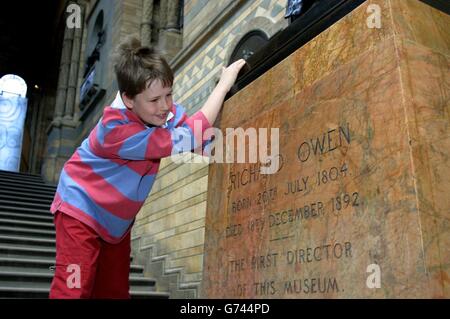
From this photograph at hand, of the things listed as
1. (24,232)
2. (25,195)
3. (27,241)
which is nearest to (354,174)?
(27,241)

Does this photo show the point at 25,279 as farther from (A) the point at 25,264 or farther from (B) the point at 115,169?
(B) the point at 115,169

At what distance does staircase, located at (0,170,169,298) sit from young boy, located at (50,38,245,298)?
10.2 feet

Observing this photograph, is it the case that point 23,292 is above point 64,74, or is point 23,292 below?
below

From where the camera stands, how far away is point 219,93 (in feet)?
7.04

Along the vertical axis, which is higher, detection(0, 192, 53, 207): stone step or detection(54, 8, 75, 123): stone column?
detection(54, 8, 75, 123): stone column

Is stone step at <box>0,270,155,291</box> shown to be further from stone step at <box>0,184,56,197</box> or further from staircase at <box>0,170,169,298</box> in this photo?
stone step at <box>0,184,56,197</box>

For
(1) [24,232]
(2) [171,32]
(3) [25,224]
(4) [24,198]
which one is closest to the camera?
(1) [24,232]

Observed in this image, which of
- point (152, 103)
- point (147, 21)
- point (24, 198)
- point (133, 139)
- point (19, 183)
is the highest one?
point (147, 21)

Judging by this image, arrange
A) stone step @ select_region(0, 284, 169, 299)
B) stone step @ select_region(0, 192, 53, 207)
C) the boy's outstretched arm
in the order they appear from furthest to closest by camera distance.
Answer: stone step @ select_region(0, 192, 53, 207) → stone step @ select_region(0, 284, 169, 299) → the boy's outstretched arm

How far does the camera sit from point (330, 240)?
1424 millimetres

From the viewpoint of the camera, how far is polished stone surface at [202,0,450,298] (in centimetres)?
119

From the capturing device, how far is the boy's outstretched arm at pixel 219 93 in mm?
2053

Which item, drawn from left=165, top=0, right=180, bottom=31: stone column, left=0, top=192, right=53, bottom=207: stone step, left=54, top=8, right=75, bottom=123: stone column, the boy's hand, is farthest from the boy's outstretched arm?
left=54, top=8, right=75, bottom=123: stone column

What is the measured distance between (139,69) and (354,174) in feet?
2.90
